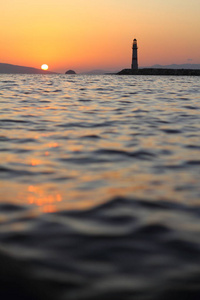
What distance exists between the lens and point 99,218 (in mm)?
3295

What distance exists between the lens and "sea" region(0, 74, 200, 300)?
228cm

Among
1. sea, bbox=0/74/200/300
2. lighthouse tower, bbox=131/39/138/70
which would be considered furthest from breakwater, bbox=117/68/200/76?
sea, bbox=0/74/200/300

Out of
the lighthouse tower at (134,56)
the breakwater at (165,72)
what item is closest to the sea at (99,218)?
the lighthouse tower at (134,56)

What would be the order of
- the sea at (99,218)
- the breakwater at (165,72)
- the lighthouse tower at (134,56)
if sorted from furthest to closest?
the breakwater at (165,72), the lighthouse tower at (134,56), the sea at (99,218)

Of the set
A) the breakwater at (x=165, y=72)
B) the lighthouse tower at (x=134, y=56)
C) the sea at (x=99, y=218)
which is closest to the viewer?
the sea at (x=99, y=218)

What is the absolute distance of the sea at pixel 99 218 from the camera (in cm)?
228

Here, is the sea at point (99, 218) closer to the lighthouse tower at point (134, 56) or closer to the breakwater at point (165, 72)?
the lighthouse tower at point (134, 56)

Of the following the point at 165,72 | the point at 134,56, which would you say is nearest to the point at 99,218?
the point at 134,56

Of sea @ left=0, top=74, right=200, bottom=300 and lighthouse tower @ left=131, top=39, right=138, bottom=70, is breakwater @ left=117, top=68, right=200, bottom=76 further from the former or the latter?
sea @ left=0, top=74, right=200, bottom=300

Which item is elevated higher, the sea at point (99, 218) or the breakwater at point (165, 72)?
the breakwater at point (165, 72)

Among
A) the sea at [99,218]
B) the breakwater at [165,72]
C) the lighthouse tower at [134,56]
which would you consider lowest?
the sea at [99,218]

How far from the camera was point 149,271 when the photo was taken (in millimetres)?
2418

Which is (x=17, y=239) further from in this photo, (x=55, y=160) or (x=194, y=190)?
(x=55, y=160)

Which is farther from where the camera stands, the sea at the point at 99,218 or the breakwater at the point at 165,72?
the breakwater at the point at 165,72
